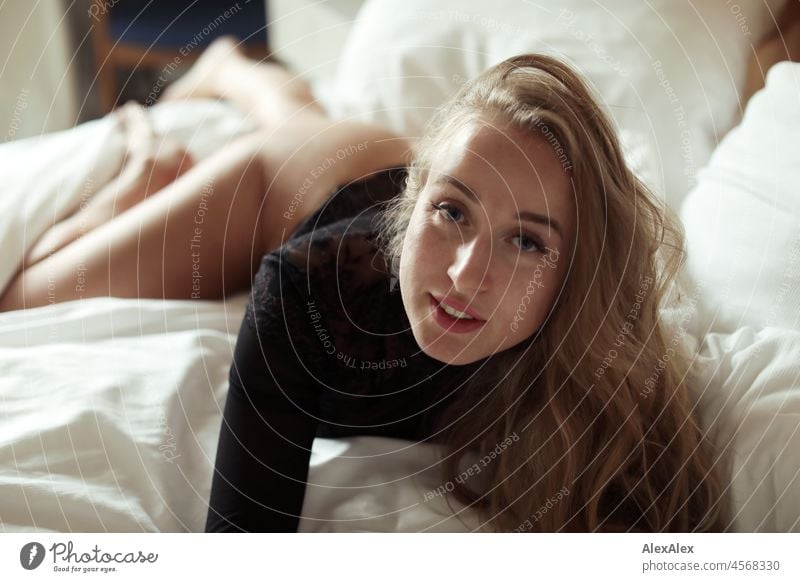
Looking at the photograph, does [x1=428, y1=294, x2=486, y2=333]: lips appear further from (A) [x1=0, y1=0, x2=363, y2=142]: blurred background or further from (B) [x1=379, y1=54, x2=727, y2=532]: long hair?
(A) [x1=0, y1=0, x2=363, y2=142]: blurred background

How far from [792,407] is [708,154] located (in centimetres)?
26

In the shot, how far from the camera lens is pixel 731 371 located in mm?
447

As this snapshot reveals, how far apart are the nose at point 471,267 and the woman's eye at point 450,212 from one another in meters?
0.01

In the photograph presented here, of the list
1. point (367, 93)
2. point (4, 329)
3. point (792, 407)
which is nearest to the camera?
point (792, 407)

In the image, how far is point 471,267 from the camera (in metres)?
0.41

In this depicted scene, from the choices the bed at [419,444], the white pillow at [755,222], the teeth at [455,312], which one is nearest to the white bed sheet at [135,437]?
the bed at [419,444]

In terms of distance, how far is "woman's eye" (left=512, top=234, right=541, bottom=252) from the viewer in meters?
0.41

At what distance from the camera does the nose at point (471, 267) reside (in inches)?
16.0

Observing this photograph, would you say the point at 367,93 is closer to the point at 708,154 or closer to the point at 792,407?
the point at 708,154

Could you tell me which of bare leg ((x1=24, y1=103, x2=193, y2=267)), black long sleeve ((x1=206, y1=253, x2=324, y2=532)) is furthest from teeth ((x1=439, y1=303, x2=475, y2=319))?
bare leg ((x1=24, y1=103, x2=193, y2=267))

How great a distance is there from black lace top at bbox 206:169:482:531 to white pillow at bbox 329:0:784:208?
0.21 meters

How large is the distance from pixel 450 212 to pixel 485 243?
28 millimetres
